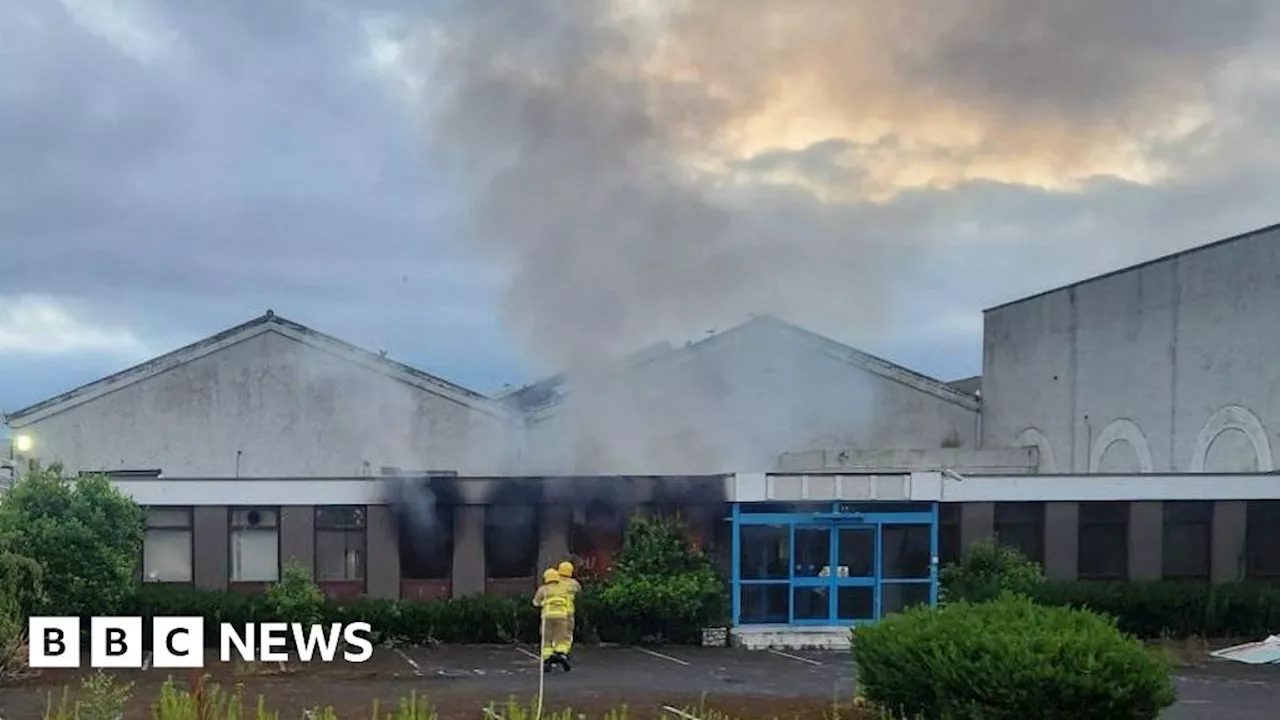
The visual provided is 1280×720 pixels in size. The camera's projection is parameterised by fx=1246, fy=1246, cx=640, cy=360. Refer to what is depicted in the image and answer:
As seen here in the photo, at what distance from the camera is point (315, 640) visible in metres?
21.9

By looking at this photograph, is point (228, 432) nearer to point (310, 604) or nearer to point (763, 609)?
point (310, 604)

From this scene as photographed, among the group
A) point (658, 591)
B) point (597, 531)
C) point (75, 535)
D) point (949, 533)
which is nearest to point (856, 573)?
point (949, 533)

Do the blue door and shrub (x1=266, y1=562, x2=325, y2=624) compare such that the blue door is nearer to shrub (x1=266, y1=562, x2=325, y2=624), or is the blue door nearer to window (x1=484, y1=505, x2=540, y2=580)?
window (x1=484, y1=505, x2=540, y2=580)

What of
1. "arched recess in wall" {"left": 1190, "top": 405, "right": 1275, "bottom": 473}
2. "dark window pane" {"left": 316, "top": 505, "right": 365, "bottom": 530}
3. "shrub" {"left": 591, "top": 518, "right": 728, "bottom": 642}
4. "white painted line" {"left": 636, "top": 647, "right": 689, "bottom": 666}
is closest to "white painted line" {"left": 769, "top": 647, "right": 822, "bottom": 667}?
"shrub" {"left": 591, "top": 518, "right": 728, "bottom": 642}

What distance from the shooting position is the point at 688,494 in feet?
81.2

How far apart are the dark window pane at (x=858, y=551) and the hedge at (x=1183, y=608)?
325cm

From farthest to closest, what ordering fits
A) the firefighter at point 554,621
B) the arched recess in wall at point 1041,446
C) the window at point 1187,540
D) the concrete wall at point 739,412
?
the arched recess in wall at point 1041,446 < the concrete wall at point 739,412 < the window at point 1187,540 < the firefighter at point 554,621

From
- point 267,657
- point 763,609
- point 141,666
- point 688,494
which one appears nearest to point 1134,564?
point 763,609

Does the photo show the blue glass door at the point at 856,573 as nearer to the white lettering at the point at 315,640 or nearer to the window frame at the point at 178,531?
the white lettering at the point at 315,640

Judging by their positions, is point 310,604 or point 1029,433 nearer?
point 310,604

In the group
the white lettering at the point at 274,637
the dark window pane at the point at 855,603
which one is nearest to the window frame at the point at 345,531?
the white lettering at the point at 274,637

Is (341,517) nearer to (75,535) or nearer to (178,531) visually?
(178,531)

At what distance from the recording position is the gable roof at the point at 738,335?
29.0 meters

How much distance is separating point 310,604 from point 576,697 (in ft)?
25.8
